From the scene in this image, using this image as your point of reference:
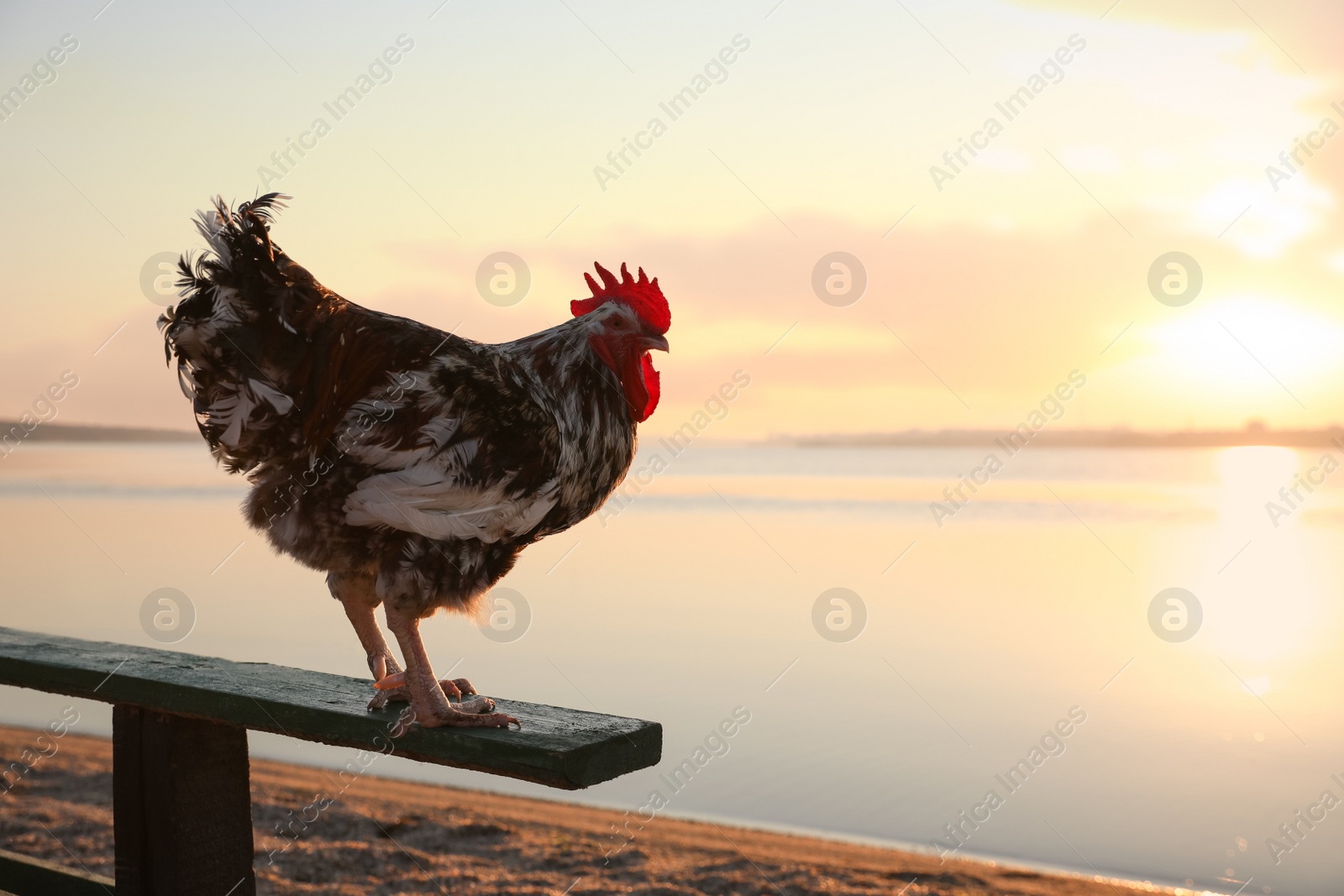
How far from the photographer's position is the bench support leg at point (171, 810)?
3.15 metres

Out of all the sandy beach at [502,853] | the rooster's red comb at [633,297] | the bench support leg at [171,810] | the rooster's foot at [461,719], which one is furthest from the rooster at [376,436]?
the sandy beach at [502,853]

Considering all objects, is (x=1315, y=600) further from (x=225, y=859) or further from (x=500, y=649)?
(x=225, y=859)

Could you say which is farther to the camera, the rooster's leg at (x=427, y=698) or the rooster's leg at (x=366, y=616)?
the rooster's leg at (x=366, y=616)

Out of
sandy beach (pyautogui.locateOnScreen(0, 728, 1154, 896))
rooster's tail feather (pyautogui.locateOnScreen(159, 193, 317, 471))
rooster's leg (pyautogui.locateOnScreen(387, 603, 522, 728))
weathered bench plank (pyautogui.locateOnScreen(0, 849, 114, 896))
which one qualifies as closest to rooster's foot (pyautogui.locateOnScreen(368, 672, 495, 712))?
rooster's leg (pyautogui.locateOnScreen(387, 603, 522, 728))

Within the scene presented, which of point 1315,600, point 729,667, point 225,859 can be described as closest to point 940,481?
point 1315,600

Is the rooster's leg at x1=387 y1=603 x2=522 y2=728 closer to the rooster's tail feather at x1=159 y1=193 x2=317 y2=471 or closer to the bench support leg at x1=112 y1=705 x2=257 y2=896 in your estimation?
the rooster's tail feather at x1=159 y1=193 x2=317 y2=471

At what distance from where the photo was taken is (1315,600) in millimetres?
10312

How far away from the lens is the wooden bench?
8.79 ft

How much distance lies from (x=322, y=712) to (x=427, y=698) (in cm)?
32

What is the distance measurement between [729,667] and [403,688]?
5141 millimetres

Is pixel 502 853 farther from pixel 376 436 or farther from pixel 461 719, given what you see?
pixel 376 436

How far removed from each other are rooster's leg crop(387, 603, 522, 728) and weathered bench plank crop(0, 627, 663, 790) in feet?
0.16

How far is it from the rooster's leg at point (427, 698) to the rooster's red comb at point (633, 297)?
1264 mm

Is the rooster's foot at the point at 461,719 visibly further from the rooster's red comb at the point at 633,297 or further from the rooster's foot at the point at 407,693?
the rooster's red comb at the point at 633,297
